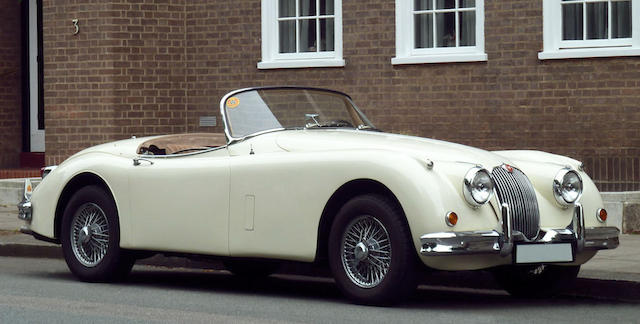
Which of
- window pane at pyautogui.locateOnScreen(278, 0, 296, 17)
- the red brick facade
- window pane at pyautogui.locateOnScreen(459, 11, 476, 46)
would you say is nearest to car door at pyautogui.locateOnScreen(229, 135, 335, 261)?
the red brick facade

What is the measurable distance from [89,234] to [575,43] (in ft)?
21.0

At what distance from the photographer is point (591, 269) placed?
27.7 ft

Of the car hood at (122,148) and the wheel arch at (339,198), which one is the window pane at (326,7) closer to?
the car hood at (122,148)

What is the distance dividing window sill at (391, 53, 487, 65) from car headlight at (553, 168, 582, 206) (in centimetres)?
626

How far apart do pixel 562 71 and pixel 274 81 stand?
3.71m

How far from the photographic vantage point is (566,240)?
24.3 ft

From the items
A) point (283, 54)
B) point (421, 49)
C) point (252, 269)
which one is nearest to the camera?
point (252, 269)

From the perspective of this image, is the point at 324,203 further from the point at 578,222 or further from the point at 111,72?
the point at 111,72

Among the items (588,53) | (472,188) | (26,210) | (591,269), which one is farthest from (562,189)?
(588,53)

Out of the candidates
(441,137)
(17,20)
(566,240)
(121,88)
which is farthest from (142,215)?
(17,20)

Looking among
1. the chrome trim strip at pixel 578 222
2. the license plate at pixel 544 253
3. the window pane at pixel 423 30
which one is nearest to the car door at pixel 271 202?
the license plate at pixel 544 253

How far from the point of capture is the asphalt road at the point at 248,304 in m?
7.03

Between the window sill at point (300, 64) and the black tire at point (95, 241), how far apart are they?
6.25m

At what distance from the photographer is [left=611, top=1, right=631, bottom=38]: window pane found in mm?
13094
